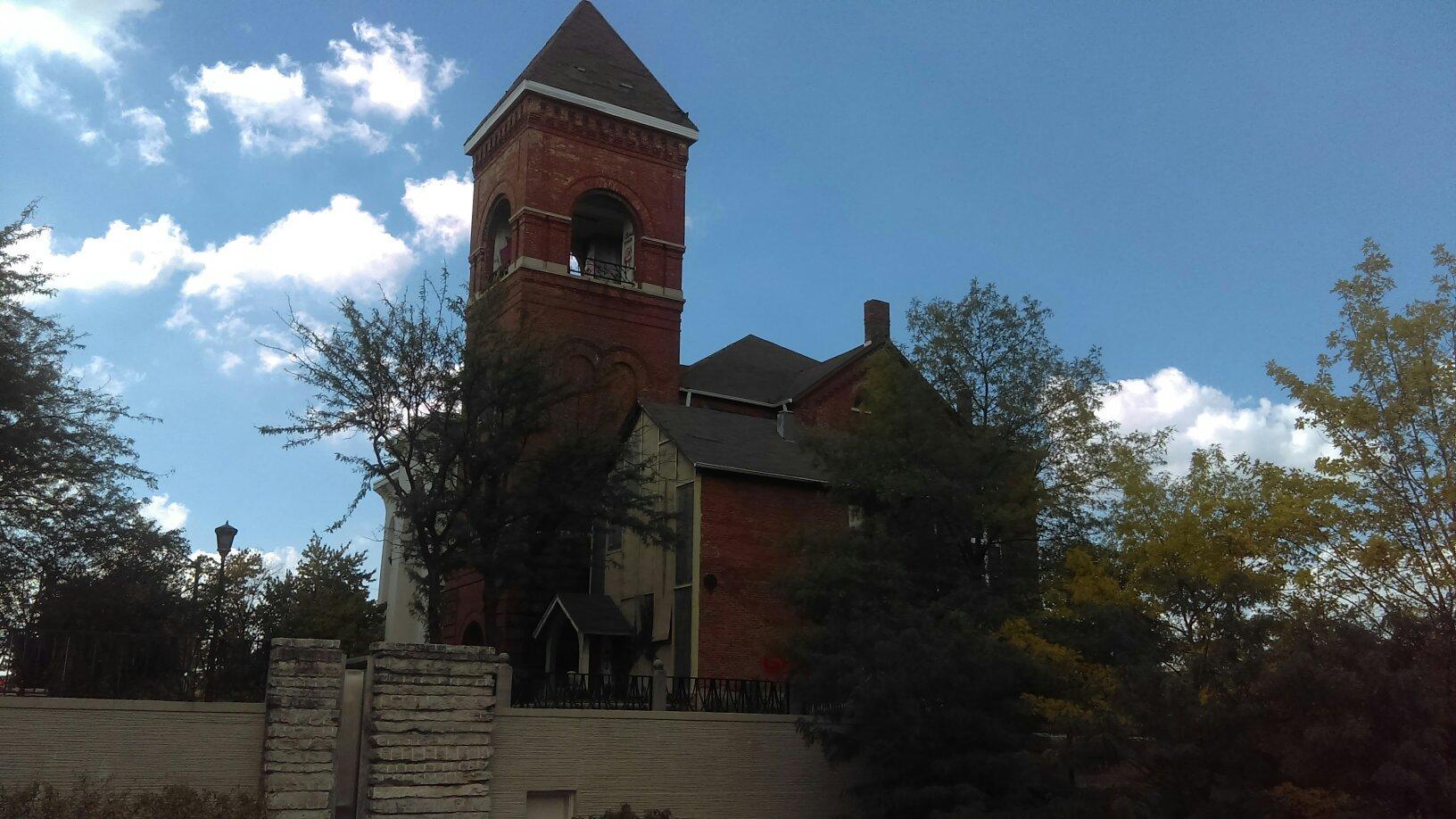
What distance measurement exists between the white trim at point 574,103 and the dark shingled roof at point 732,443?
11.4 meters

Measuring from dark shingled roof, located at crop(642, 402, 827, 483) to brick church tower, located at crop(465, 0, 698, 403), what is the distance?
4.58 meters

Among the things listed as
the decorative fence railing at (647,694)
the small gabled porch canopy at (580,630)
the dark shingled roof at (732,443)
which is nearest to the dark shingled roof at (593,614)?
the small gabled porch canopy at (580,630)

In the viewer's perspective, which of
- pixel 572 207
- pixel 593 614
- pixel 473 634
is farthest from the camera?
pixel 572 207

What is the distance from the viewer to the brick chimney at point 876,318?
3909cm

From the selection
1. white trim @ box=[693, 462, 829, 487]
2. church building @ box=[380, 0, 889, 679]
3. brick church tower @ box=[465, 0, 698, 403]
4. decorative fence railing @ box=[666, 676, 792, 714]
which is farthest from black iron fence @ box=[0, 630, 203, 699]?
brick church tower @ box=[465, 0, 698, 403]

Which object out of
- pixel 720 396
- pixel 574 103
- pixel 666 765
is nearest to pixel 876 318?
pixel 720 396

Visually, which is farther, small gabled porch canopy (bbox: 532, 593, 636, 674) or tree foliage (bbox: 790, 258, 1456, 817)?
small gabled porch canopy (bbox: 532, 593, 636, 674)

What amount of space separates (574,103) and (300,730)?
80.4 ft

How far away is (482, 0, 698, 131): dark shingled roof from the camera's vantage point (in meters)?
37.4

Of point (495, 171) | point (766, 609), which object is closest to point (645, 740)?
point (766, 609)

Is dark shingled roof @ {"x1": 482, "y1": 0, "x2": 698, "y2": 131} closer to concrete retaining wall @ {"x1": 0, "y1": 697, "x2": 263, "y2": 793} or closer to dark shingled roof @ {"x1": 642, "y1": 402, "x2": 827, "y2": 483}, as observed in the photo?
dark shingled roof @ {"x1": 642, "y1": 402, "x2": 827, "y2": 483}

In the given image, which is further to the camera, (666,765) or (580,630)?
(580,630)

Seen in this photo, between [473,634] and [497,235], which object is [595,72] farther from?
[473,634]

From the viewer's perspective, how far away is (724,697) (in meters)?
22.6
